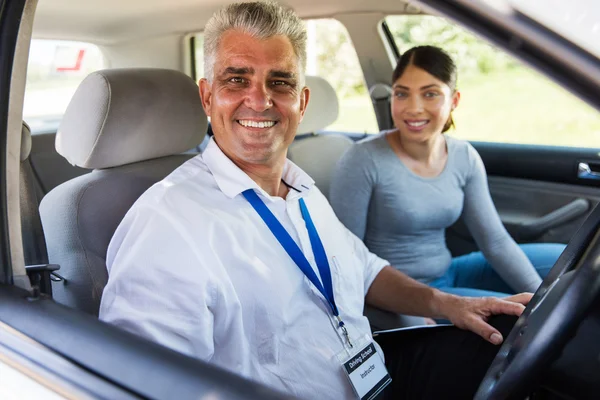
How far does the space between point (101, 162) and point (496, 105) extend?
3197 mm

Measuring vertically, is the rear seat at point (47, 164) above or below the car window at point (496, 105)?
below

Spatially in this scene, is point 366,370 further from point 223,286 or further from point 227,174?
point 227,174

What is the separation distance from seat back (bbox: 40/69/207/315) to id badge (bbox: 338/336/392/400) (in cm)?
68

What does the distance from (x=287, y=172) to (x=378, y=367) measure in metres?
0.59

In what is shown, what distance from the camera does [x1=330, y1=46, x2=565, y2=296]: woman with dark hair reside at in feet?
8.11

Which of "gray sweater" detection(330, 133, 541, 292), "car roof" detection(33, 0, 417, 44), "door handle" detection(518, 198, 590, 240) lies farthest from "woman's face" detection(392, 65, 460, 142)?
"door handle" detection(518, 198, 590, 240)

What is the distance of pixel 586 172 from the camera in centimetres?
293

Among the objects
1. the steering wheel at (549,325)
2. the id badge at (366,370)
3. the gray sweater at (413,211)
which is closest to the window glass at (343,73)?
the gray sweater at (413,211)

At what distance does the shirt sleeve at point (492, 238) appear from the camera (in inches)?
98.9

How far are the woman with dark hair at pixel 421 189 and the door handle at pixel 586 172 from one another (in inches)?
23.5

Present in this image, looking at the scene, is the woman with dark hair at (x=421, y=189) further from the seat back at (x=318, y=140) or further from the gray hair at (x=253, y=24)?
the gray hair at (x=253, y=24)

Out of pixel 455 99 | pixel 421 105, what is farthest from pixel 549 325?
pixel 455 99

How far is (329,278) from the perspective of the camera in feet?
5.11

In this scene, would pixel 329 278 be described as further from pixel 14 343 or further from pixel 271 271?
pixel 14 343
